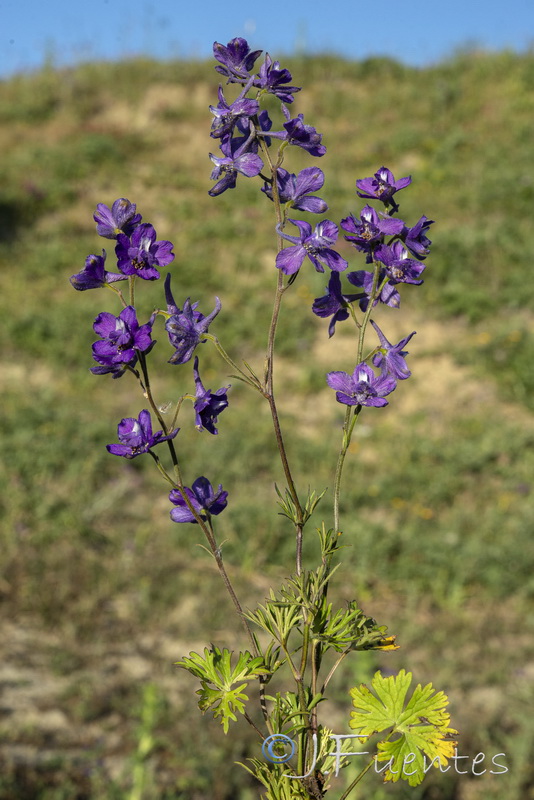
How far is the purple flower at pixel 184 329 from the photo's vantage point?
809 mm

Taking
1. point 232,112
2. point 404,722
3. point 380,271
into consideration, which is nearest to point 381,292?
point 380,271

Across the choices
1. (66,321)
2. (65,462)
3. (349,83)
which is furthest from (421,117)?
(65,462)

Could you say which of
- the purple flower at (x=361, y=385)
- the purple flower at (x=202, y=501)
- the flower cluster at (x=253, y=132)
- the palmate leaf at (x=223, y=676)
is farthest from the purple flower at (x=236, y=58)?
the palmate leaf at (x=223, y=676)

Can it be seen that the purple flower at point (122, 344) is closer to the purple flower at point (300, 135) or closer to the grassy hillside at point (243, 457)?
the purple flower at point (300, 135)

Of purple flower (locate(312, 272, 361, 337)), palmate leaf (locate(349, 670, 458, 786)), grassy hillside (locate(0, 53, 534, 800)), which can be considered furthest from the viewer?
grassy hillside (locate(0, 53, 534, 800))

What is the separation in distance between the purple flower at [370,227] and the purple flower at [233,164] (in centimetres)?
12

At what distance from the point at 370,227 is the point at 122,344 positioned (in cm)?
30

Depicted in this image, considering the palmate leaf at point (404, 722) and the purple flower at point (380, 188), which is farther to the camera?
the purple flower at point (380, 188)

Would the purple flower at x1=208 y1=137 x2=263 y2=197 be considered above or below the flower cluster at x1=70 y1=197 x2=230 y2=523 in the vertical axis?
above

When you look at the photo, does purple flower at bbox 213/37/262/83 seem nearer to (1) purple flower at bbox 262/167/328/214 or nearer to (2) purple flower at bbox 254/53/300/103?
(2) purple flower at bbox 254/53/300/103

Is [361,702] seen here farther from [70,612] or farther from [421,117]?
[421,117]

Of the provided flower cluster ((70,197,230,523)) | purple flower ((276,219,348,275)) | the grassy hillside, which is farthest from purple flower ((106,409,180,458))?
the grassy hillside

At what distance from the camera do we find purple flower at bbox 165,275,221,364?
2.65 ft

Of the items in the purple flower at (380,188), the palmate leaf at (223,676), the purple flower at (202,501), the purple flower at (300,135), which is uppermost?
the purple flower at (300,135)
